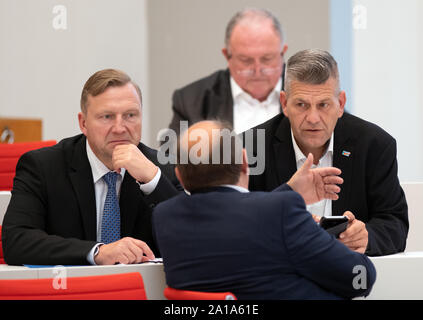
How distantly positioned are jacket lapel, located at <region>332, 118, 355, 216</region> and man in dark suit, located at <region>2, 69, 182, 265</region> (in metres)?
0.72

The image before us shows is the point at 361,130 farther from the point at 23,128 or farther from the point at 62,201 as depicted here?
the point at 23,128

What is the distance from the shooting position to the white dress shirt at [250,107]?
484 centimetres

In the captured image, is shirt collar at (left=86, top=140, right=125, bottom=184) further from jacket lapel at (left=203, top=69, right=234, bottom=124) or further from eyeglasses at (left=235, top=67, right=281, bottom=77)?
eyeglasses at (left=235, top=67, right=281, bottom=77)

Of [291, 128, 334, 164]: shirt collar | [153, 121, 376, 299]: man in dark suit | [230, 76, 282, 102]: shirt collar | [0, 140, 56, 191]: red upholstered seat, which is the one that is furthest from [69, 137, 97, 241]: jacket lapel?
[230, 76, 282, 102]: shirt collar

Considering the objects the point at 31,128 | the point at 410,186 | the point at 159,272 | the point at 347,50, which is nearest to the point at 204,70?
the point at 347,50

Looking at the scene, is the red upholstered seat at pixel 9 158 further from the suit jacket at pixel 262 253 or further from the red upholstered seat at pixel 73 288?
the suit jacket at pixel 262 253

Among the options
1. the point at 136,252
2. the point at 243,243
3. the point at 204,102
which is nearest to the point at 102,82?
the point at 136,252

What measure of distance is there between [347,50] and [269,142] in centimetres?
419

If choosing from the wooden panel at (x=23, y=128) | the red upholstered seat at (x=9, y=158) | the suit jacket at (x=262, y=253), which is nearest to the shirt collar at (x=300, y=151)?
the suit jacket at (x=262, y=253)

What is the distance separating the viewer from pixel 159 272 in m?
2.12

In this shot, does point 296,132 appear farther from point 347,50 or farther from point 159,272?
point 347,50

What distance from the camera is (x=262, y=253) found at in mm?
1846

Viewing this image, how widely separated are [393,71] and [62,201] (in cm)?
485

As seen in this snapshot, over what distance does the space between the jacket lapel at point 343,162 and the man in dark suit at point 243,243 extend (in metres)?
0.84
